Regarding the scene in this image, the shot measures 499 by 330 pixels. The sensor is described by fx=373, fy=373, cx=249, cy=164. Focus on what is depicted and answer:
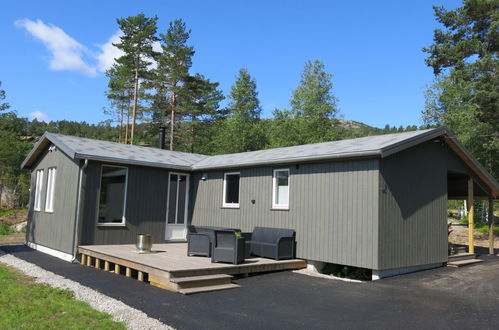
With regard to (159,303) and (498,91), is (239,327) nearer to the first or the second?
(159,303)

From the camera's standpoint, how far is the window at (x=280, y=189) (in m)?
9.32

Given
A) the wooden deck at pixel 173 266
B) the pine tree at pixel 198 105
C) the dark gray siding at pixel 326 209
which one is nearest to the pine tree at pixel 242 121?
the pine tree at pixel 198 105

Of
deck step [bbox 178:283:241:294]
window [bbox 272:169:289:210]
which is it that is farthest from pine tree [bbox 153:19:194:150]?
deck step [bbox 178:283:241:294]

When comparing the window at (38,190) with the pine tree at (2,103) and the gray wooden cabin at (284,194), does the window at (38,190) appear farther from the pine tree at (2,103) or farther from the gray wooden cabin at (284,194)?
the pine tree at (2,103)

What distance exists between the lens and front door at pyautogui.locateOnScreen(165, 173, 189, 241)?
1127 cm

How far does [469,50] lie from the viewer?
15.9 metres

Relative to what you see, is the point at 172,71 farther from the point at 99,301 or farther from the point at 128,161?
the point at 99,301

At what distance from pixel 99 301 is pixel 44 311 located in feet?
2.45

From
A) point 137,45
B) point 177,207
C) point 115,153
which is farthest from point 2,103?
point 177,207

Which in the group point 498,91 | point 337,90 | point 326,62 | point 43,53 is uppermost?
point 326,62

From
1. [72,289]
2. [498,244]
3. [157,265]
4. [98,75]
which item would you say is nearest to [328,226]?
[157,265]

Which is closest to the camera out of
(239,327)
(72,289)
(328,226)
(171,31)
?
(239,327)

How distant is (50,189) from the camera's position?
435 inches

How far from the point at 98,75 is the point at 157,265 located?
2749cm
